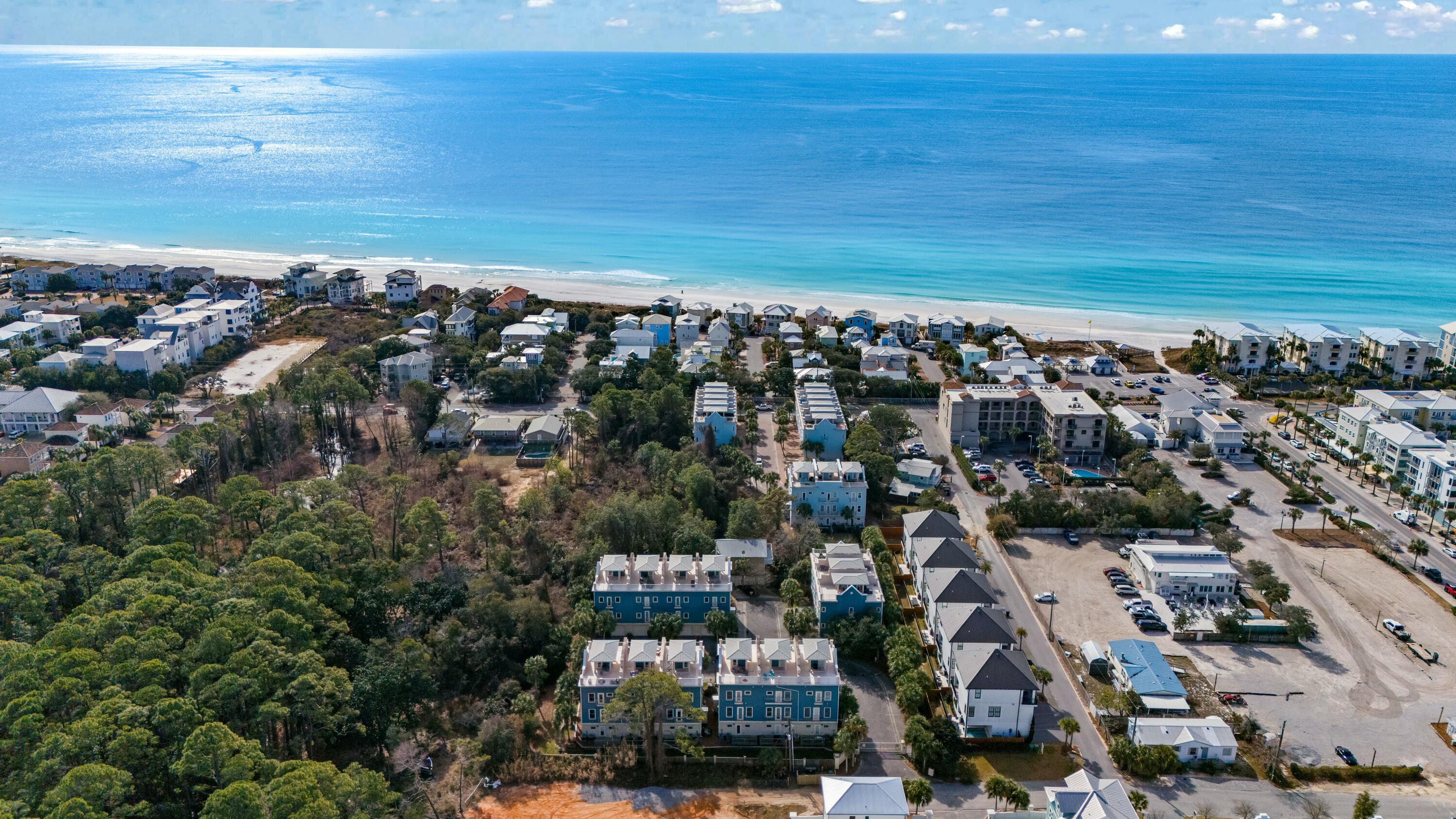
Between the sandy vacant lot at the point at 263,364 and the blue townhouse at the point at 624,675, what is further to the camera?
the sandy vacant lot at the point at 263,364

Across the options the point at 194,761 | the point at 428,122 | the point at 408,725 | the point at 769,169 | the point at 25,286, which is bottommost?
the point at 408,725

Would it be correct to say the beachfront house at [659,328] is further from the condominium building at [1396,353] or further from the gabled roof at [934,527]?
the condominium building at [1396,353]

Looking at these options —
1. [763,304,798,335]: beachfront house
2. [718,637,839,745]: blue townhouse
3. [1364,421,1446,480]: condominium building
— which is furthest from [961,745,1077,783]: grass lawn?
[763,304,798,335]: beachfront house

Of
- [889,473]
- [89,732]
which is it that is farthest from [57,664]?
[889,473]

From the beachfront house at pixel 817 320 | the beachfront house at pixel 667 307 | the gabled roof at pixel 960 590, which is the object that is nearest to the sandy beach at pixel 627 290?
the beachfront house at pixel 817 320

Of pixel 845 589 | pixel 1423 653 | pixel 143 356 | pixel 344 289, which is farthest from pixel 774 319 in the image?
pixel 1423 653

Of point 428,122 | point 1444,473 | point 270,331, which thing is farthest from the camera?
point 428,122

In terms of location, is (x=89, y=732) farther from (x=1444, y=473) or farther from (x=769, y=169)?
(x=769, y=169)
